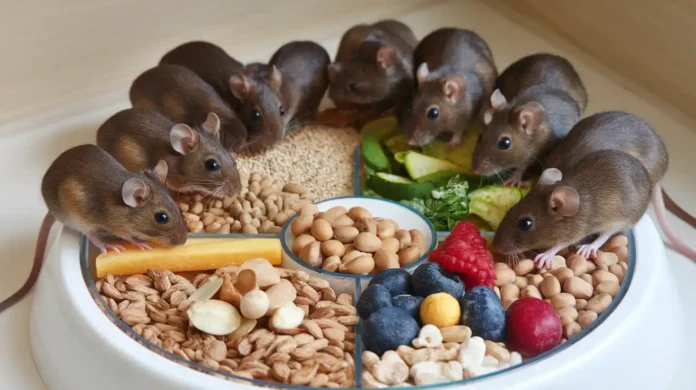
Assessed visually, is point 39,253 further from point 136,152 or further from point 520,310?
point 520,310

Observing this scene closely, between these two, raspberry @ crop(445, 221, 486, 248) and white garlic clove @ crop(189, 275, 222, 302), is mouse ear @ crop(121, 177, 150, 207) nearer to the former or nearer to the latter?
white garlic clove @ crop(189, 275, 222, 302)

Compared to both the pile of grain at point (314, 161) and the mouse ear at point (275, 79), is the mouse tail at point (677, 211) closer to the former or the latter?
the pile of grain at point (314, 161)

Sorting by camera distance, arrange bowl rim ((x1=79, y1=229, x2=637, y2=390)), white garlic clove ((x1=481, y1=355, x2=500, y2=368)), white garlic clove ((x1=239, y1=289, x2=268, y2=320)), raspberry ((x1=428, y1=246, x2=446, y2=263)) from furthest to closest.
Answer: raspberry ((x1=428, y1=246, x2=446, y2=263)) → white garlic clove ((x1=239, y1=289, x2=268, y2=320)) → white garlic clove ((x1=481, y1=355, x2=500, y2=368)) → bowl rim ((x1=79, y1=229, x2=637, y2=390))

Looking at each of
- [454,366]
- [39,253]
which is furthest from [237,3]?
[454,366]

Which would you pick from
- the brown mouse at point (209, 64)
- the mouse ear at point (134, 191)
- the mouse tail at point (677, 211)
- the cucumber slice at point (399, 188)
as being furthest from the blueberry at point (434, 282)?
the brown mouse at point (209, 64)

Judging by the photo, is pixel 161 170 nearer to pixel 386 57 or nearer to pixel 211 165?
pixel 211 165

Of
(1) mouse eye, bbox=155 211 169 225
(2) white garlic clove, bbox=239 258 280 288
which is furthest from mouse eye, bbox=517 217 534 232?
(1) mouse eye, bbox=155 211 169 225
